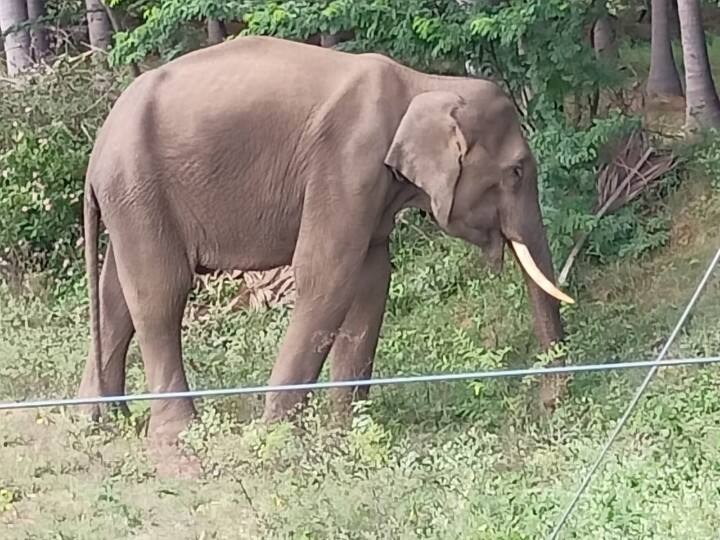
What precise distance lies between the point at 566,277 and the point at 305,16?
2268 millimetres

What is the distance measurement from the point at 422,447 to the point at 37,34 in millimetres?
8554

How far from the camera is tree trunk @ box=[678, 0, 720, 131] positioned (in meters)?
11.9

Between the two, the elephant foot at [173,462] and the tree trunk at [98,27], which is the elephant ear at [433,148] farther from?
the tree trunk at [98,27]

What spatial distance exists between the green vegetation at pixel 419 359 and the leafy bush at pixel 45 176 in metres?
0.02

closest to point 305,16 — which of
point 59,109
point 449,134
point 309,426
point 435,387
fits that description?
point 449,134

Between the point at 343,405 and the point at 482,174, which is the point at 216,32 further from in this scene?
the point at 343,405

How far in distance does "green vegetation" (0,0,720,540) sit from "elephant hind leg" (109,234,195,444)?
0.26 m

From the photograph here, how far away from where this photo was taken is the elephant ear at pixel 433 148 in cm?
674

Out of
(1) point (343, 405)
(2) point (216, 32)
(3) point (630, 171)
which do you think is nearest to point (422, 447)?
(1) point (343, 405)

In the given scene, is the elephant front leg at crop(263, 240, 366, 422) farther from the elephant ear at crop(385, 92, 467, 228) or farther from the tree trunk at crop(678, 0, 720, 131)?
the tree trunk at crop(678, 0, 720, 131)

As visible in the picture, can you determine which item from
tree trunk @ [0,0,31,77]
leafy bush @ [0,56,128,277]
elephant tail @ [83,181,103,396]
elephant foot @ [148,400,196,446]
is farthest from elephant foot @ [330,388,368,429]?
tree trunk @ [0,0,31,77]

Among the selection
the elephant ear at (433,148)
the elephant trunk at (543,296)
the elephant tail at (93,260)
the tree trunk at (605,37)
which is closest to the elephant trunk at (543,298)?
the elephant trunk at (543,296)

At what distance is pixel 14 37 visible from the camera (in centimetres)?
1310

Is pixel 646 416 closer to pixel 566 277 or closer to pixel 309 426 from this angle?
pixel 309 426
